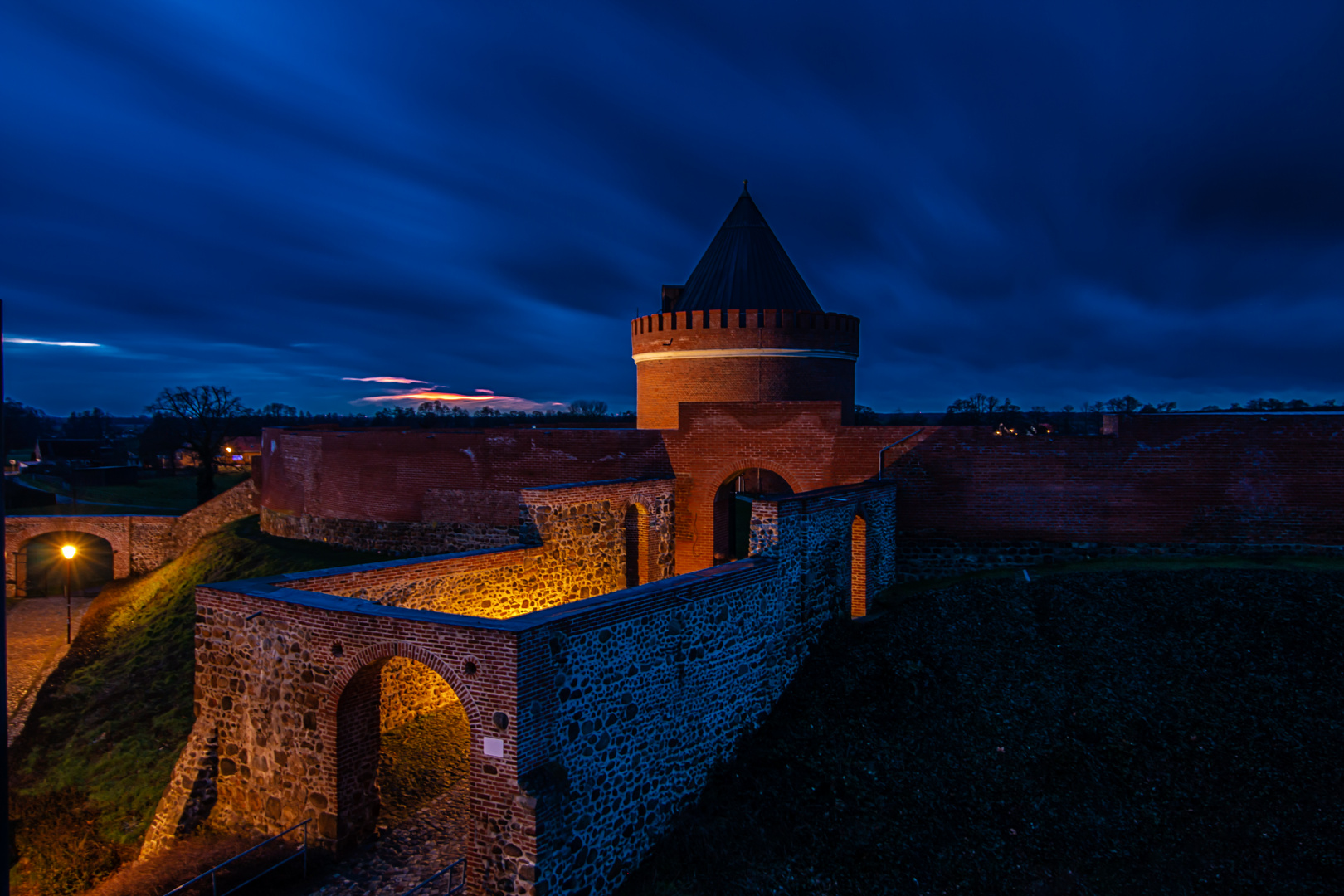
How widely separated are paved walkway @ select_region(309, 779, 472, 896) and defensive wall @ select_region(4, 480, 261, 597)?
66.1 feet

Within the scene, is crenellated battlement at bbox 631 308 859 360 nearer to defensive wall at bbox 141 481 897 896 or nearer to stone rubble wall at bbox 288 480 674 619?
stone rubble wall at bbox 288 480 674 619

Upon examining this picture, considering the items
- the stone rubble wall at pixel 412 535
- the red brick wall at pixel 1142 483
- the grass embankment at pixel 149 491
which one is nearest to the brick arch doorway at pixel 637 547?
the stone rubble wall at pixel 412 535

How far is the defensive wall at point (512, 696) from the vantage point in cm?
803

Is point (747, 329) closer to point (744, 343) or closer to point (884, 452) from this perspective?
point (744, 343)

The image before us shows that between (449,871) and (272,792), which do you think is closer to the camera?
(449,871)

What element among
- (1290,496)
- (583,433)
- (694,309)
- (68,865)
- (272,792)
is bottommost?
(68,865)

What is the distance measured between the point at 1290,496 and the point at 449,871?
15.7 m

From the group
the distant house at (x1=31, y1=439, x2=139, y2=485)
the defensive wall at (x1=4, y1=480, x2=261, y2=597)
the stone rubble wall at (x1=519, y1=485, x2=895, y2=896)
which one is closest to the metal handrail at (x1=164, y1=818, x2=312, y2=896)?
the stone rubble wall at (x1=519, y1=485, x2=895, y2=896)

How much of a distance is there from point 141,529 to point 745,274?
22.4 metres

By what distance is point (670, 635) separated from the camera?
957cm

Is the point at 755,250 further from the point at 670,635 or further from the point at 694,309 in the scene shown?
the point at 670,635

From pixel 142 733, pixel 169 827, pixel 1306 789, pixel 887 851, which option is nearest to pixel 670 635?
pixel 887 851

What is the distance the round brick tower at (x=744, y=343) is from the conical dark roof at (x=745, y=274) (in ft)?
0.10

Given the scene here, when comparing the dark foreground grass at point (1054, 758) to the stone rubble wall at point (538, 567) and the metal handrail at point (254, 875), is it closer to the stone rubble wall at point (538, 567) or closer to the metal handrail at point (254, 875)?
the metal handrail at point (254, 875)
